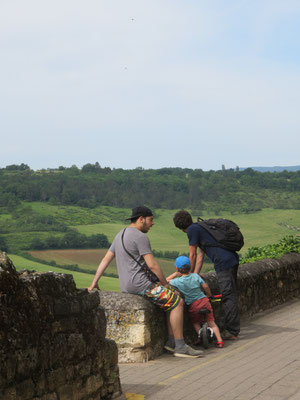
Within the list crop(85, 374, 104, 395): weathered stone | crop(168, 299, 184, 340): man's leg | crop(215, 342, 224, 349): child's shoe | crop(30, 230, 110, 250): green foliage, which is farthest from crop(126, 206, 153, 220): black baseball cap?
crop(30, 230, 110, 250): green foliage

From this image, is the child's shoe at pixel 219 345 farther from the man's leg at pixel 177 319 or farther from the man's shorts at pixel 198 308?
the man's leg at pixel 177 319

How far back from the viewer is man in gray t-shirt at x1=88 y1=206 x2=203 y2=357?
722 centimetres

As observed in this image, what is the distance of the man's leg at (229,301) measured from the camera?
27.5 feet

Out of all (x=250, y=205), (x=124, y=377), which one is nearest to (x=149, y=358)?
(x=124, y=377)

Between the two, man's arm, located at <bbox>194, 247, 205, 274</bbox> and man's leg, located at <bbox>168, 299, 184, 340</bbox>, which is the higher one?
man's arm, located at <bbox>194, 247, 205, 274</bbox>

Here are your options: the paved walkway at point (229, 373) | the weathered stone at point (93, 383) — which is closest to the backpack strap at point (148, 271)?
the paved walkway at point (229, 373)

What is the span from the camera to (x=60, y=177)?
460ft

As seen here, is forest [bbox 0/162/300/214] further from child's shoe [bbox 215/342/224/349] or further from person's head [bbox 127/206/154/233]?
person's head [bbox 127/206/154/233]

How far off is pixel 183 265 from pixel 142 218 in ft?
2.70

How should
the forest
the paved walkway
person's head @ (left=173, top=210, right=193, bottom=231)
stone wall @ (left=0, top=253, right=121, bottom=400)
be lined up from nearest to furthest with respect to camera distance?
stone wall @ (left=0, top=253, right=121, bottom=400) < the paved walkway < person's head @ (left=173, top=210, right=193, bottom=231) < the forest

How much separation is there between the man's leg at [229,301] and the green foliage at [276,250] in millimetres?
3365

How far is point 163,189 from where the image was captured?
12650cm

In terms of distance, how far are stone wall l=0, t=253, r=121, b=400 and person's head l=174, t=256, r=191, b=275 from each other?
2.26 meters

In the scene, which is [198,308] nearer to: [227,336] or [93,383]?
[227,336]
